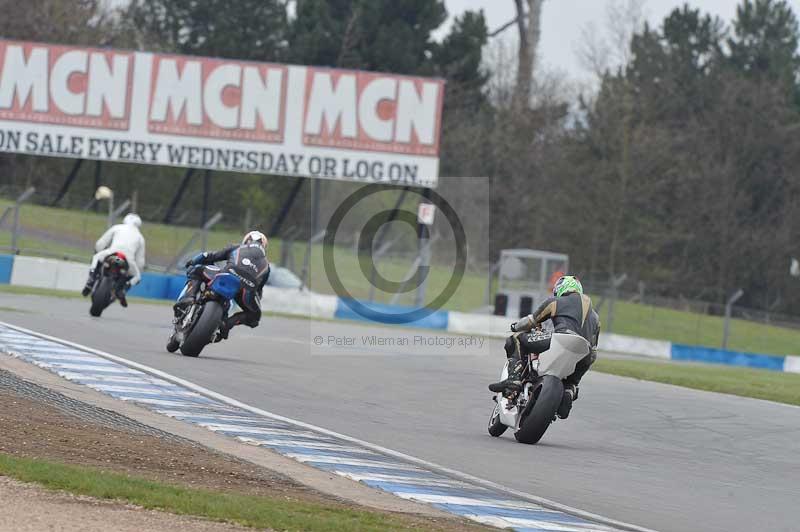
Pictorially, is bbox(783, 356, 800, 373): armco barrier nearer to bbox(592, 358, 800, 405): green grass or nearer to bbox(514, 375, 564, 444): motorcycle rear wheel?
bbox(592, 358, 800, 405): green grass

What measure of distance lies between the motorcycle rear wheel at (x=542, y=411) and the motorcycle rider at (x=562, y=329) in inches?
7.0

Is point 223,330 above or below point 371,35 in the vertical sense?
below

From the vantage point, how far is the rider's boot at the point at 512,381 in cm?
1261

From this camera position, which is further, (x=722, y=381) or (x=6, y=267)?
(x=6, y=267)

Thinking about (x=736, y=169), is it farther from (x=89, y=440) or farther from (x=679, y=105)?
(x=89, y=440)

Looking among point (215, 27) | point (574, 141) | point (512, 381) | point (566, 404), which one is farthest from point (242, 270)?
point (215, 27)

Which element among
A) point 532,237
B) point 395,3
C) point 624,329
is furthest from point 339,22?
point 624,329

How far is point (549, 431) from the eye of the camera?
13961 millimetres

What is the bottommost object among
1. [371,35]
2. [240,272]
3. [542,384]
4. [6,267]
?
[542,384]

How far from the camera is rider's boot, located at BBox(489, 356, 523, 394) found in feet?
41.4

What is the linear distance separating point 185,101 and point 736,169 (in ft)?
108

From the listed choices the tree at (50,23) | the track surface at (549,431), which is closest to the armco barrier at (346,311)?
the track surface at (549,431)

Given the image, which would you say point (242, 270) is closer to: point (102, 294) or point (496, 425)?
point (496, 425)

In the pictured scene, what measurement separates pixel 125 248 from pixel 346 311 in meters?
14.8
